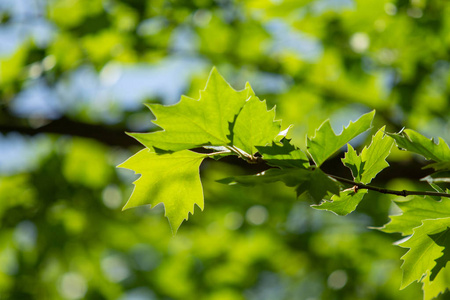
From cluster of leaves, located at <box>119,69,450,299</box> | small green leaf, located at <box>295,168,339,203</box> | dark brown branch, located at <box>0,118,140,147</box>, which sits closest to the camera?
small green leaf, located at <box>295,168,339,203</box>

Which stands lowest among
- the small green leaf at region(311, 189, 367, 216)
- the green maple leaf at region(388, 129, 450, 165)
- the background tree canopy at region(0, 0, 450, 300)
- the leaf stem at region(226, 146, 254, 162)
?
the background tree canopy at region(0, 0, 450, 300)

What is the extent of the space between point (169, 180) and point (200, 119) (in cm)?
19

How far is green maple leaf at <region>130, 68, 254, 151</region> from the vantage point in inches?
37.9

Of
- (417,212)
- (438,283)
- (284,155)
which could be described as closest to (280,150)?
(284,155)

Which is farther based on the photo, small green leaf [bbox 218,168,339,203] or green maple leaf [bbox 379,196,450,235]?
green maple leaf [bbox 379,196,450,235]

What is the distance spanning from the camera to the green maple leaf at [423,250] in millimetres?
929

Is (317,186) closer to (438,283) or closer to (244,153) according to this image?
(244,153)

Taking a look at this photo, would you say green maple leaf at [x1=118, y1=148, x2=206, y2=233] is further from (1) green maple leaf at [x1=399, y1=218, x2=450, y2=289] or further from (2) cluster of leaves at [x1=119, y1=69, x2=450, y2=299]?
(1) green maple leaf at [x1=399, y1=218, x2=450, y2=289]

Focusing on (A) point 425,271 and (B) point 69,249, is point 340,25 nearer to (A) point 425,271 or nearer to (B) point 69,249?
(A) point 425,271

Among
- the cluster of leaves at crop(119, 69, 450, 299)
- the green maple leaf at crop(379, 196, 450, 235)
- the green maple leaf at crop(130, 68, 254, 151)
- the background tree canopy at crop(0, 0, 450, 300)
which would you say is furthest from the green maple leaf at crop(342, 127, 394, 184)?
the background tree canopy at crop(0, 0, 450, 300)

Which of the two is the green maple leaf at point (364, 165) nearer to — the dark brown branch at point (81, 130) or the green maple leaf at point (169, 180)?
the green maple leaf at point (169, 180)

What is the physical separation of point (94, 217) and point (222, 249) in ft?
3.53

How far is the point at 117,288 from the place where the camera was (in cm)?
386

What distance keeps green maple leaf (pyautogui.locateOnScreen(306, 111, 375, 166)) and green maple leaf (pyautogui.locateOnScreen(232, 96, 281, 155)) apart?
8cm
